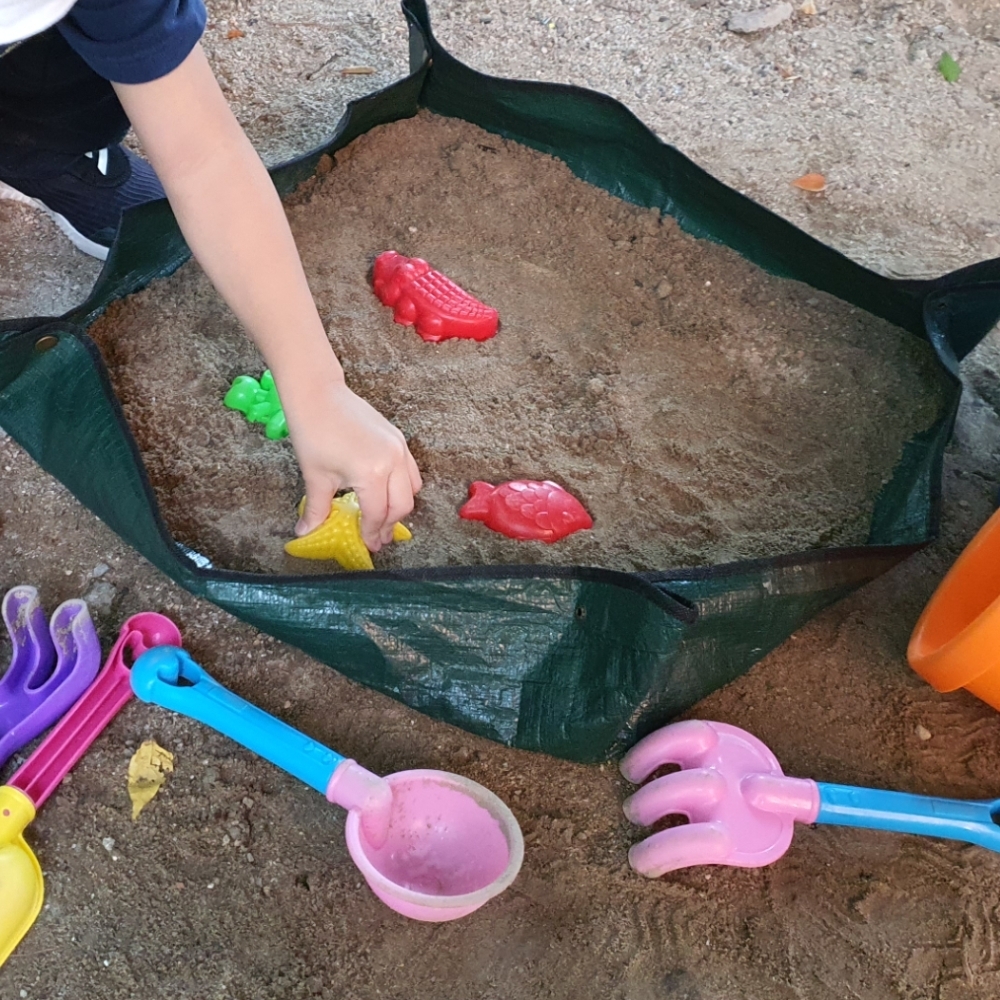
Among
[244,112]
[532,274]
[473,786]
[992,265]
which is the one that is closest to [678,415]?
[532,274]

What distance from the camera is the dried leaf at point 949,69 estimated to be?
6.41ft

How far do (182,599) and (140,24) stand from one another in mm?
616

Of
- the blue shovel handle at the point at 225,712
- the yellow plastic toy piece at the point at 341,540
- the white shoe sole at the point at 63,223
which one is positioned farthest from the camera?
the white shoe sole at the point at 63,223

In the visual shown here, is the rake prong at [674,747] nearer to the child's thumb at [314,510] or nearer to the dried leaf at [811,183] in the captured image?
the child's thumb at [314,510]

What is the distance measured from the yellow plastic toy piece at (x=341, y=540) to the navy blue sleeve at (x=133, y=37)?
1.57ft

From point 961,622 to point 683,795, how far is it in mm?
406

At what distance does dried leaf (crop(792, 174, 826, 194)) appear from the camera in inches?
67.9

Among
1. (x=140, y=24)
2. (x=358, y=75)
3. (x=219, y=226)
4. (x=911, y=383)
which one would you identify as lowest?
(x=911, y=383)

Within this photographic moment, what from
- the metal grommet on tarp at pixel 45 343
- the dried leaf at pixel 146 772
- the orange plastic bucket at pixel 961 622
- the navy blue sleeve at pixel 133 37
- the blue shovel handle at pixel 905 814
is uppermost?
the navy blue sleeve at pixel 133 37

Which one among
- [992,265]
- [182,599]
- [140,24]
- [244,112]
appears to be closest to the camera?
[140,24]

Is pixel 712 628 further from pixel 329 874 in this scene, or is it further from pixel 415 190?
pixel 415 190

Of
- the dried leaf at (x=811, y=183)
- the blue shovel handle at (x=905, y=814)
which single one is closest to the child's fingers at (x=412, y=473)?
the blue shovel handle at (x=905, y=814)

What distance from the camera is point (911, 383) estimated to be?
4.56 feet

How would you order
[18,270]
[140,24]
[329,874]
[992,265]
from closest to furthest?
[140,24] → [329,874] → [992,265] → [18,270]
